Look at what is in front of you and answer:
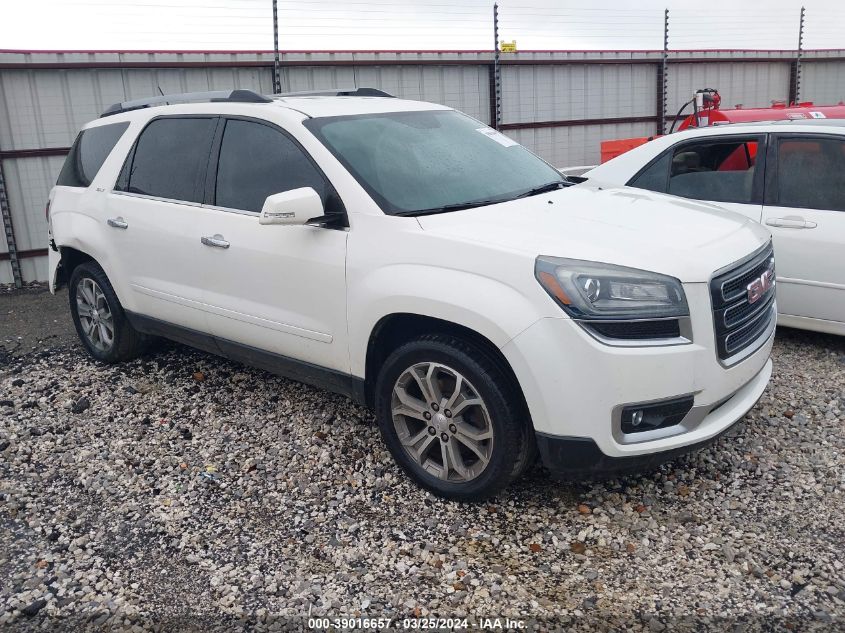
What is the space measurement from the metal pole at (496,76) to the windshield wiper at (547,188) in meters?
7.72

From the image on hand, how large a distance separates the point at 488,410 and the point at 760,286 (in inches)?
57.3

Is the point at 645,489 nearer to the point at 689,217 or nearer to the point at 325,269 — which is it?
the point at 689,217

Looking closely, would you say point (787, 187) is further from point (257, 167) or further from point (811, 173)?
point (257, 167)

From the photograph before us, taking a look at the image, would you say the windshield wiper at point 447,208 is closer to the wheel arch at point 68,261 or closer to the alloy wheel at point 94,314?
the alloy wheel at point 94,314

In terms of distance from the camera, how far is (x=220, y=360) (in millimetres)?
5742

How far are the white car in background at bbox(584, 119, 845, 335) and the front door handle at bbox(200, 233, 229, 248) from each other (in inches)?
130

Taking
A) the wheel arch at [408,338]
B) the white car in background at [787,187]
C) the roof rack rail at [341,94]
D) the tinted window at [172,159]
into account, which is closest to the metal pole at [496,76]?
the white car in background at [787,187]

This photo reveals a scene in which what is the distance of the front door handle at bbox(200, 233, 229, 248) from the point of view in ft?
14.1

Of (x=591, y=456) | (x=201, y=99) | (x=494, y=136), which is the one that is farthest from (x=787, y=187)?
(x=201, y=99)

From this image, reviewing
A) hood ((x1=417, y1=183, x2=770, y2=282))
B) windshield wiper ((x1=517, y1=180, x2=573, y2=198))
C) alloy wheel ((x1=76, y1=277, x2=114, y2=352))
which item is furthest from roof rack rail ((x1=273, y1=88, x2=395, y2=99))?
alloy wheel ((x1=76, y1=277, x2=114, y2=352))

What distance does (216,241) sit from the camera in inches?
171

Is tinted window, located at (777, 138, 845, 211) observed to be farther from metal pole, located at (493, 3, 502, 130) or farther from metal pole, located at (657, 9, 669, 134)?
metal pole, located at (657, 9, 669, 134)

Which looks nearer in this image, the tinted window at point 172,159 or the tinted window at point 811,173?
the tinted window at point 172,159

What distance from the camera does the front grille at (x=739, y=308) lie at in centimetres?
329
